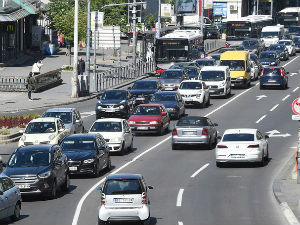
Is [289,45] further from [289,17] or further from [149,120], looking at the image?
[149,120]

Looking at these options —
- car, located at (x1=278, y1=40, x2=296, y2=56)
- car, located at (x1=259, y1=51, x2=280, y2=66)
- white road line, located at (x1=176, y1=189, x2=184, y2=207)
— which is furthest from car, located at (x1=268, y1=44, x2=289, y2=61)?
white road line, located at (x1=176, y1=189, x2=184, y2=207)

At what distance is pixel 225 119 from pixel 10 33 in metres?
34.4

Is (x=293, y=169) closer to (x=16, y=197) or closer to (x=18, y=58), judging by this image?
(x=16, y=197)

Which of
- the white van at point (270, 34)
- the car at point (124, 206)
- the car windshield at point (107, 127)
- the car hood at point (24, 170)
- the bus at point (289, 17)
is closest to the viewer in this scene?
the car at point (124, 206)

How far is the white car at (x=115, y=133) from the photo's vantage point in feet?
126

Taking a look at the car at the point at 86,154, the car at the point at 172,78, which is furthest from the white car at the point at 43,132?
the car at the point at 172,78

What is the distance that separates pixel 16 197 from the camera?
25.0 metres

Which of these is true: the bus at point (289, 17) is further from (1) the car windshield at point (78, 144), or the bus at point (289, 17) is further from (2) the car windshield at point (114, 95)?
(1) the car windshield at point (78, 144)

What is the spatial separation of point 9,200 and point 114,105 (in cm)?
2574

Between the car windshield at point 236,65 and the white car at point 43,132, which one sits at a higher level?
the car windshield at point 236,65

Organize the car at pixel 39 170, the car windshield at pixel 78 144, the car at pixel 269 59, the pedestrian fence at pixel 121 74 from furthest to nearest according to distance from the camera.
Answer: the car at pixel 269 59
the pedestrian fence at pixel 121 74
the car windshield at pixel 78 144
the car at pixel 39 170

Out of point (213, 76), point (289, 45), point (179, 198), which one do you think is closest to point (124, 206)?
point (179, 198)

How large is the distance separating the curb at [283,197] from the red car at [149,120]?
9.03m

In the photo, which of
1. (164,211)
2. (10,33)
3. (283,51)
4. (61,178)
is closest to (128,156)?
(61,178)
